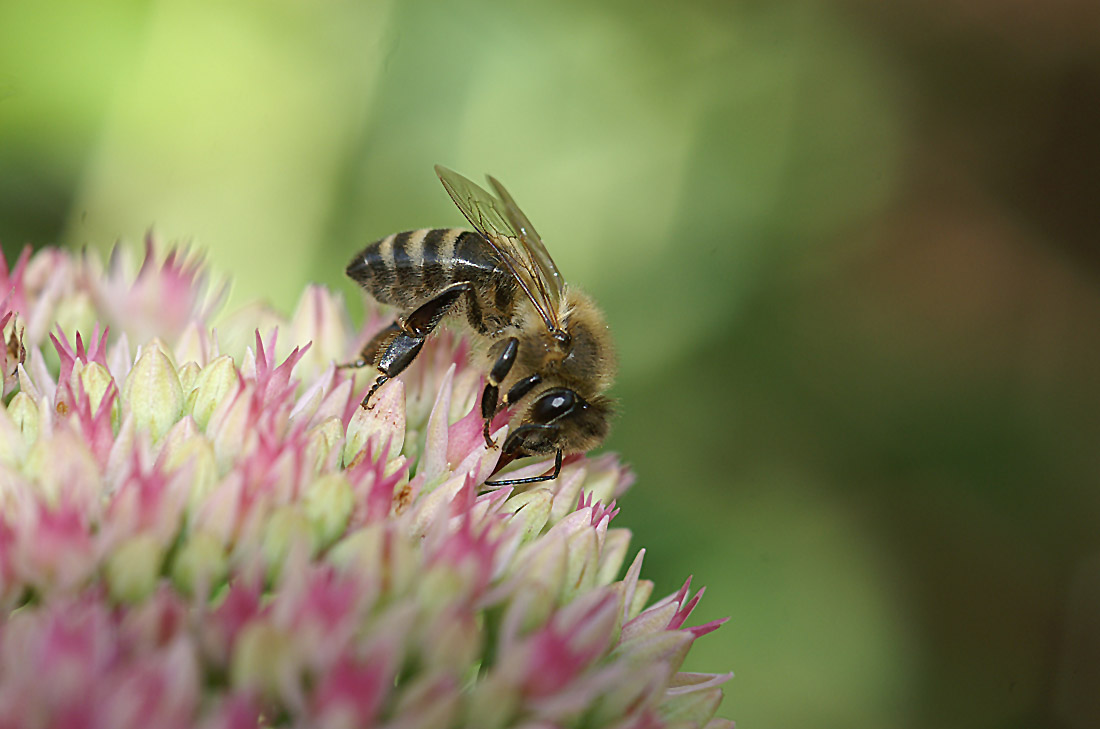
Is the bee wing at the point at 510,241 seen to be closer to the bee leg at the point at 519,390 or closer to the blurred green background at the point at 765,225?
the bee leg at the point at 519,390

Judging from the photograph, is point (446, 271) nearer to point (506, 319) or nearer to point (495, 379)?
point (506, 319)

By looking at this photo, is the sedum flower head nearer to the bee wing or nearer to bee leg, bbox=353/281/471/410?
bee leg, bbox=353/281/471/410

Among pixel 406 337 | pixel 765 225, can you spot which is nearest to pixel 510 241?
pixel 406 337

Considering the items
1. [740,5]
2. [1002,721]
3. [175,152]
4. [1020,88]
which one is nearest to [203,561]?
[175,152]

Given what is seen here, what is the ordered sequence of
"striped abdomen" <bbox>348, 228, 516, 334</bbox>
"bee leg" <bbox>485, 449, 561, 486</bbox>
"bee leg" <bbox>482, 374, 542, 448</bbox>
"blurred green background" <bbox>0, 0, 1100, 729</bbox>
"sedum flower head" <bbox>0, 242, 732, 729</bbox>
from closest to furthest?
"sedum flower head" <bbox>0, 242, 732, 729</bbox>
"bee leg" <bbox>485, 449, 561, 486</bbox>
"bee leg" <bbox>482, 374, 542, 448</bbox>
"striped abdomen" <bbox>348, 228, 516, 334</bbox>
"blurred green background" <bbox>0, 0, 1100, 729</bbox>

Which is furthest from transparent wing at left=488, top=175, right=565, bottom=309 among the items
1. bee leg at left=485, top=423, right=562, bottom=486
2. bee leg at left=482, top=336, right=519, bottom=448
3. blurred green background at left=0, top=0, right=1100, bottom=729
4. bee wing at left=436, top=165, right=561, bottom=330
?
blurred green background at left=0, top=0, right=1100, bottom=729

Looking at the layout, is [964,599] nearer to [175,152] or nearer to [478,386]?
[478,386]
